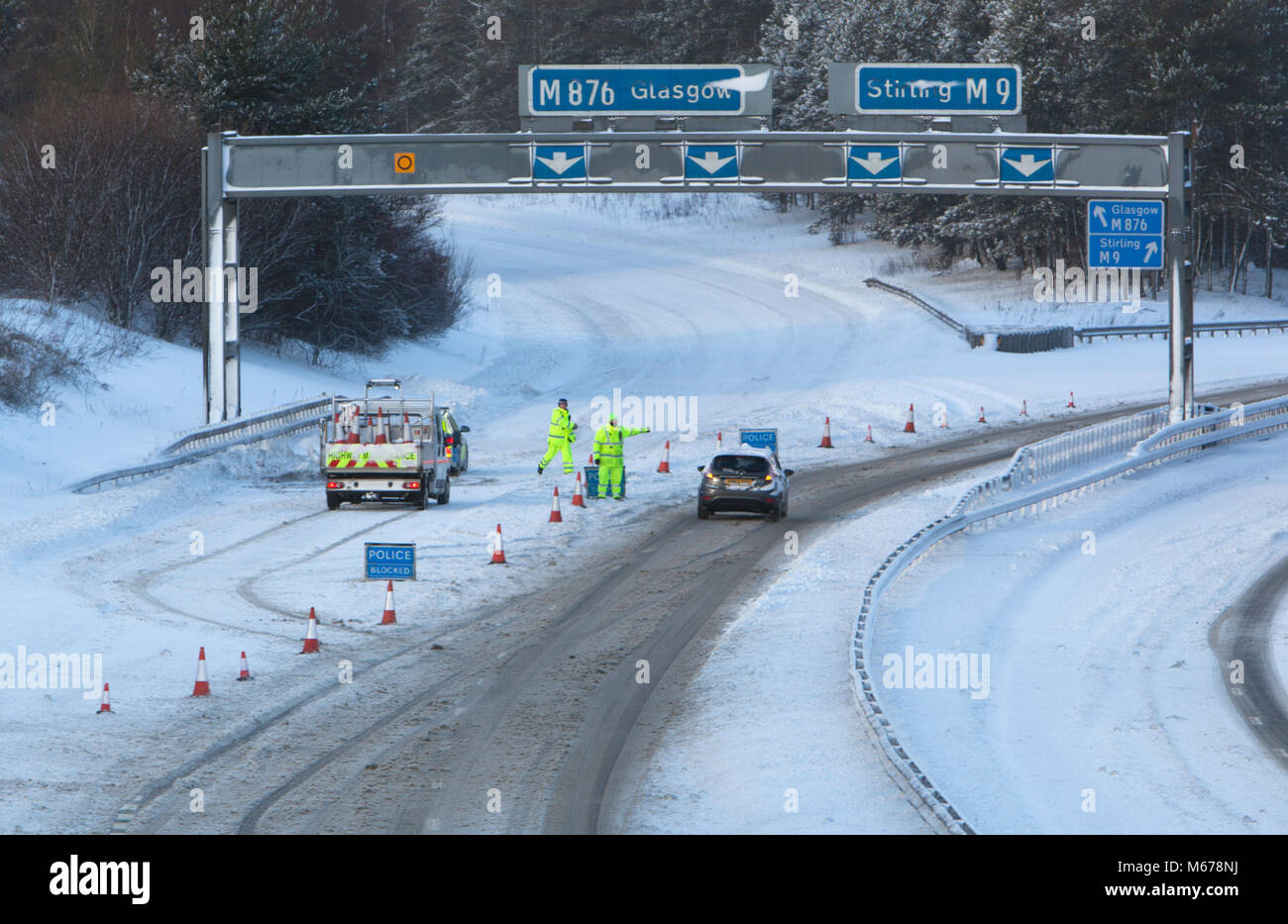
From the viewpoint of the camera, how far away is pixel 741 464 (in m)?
25.1

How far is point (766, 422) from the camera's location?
3788 centimetres

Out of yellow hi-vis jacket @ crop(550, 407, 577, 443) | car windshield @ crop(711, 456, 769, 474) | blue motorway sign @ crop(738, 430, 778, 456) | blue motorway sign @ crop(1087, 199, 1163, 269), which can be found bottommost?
car windshield @ crop(711, 456, 769, 474)

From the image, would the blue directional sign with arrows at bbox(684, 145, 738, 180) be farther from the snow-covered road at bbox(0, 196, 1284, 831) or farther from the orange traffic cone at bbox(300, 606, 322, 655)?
the orange traffic cone at bbox(300, 606, 322, 655)

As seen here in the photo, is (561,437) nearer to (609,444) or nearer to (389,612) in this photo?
(609,444)

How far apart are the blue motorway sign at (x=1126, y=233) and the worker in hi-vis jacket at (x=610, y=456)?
13.4 m

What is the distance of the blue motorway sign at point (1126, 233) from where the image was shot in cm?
3362

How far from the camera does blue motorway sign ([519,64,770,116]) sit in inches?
1204

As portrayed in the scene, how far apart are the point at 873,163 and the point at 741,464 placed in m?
9.62

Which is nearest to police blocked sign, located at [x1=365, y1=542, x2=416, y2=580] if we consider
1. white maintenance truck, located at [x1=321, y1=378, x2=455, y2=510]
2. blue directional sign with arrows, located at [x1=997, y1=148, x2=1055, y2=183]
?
white maintenance truck, located at [x1=321, y1=378, x2=455, y2=510]

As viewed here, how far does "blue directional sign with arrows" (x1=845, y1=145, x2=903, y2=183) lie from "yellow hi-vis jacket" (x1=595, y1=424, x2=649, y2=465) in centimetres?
873

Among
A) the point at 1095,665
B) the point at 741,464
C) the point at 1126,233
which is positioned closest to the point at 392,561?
the point at 741,464

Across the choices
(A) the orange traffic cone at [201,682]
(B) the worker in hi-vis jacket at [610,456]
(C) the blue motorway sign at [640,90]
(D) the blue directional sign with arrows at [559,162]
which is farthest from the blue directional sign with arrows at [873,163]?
(A) the orange traffic cone at [201,682]

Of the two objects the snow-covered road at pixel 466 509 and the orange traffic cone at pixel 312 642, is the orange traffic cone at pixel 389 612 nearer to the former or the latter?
the snow-covered road at pixel 466 509

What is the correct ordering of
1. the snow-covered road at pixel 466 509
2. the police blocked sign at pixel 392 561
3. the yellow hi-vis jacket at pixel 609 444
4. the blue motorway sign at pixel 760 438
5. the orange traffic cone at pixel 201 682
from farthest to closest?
the blue motorway sign at pixel 760 438
the yellow hi-vis jacket at pixel 609 444
the police blocked sign at pixel 392 561
the orange traffic cone at pixel 201 682
the snow-covered road at pixel 466 509
